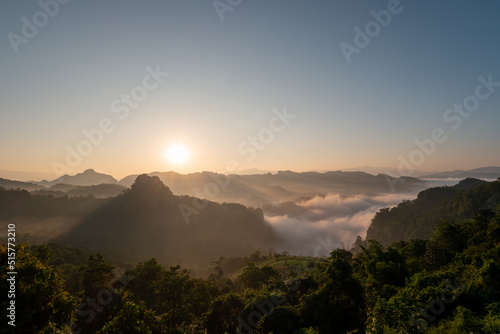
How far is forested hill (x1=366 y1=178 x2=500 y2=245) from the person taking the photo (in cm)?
13175

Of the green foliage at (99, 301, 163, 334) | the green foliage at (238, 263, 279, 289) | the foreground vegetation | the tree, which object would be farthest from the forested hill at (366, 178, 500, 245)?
the tree

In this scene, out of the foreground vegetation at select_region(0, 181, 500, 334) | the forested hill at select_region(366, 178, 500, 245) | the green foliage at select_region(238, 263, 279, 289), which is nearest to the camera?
the foreground vegetation at select_region(0, 181, 500, 334)

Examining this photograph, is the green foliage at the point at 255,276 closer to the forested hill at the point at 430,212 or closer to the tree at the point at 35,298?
the tree at the point at 35,298

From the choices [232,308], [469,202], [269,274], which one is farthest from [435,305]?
[469,202]

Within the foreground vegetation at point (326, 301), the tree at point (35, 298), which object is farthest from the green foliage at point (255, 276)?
the tree at point (35, 298)

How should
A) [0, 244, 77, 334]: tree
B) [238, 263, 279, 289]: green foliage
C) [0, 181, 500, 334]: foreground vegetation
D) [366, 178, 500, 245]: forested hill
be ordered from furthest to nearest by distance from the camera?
[366, 178, 500, 245]: forested hill → [238, 263, 279, 289]: green foliage → [0, 181, 500, 334]: foreground vegetation → [0, 244, 77, 334]: tree

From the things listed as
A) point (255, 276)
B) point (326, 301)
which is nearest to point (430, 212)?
point (255, 276)

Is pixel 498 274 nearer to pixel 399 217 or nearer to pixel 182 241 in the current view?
pixel 399 217

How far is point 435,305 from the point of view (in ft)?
59.8

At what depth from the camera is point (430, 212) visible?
158125mm

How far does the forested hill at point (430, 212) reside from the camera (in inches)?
5187

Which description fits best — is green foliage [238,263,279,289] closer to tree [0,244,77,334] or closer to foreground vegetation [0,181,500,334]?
foreground vegetation [0,181,500,334]

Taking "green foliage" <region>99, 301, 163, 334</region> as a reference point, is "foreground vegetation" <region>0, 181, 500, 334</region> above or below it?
below

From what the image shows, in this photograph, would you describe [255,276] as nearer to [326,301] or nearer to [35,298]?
[326,301]
